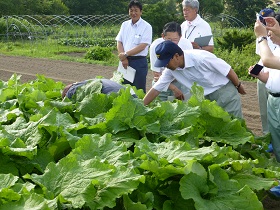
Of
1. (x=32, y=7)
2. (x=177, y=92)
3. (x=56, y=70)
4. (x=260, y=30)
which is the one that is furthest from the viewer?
(x=32, y=7)

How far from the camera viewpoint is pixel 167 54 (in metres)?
4.70

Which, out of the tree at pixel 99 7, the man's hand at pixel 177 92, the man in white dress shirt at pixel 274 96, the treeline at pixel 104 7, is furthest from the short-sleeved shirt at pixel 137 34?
the tree at pixel 99 7

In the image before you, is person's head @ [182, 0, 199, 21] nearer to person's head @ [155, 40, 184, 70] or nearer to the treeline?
person's head @ [155, 40, 184, 70]

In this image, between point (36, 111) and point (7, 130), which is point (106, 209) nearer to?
point (7, 130)

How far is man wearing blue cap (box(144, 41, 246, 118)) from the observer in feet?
15.6

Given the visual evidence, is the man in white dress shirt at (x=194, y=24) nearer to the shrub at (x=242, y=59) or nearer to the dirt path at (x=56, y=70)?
the dirt path at (x=56, y=70)

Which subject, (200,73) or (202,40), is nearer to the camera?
(200,73)

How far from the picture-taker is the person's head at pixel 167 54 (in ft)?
15.3

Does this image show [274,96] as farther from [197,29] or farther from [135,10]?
[135,10]

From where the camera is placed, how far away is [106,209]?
2.73 meters

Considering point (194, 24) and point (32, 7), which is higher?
point (194, 24)

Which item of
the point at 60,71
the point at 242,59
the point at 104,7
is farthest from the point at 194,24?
the point at 104,7

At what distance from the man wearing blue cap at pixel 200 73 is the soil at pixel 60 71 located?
13.5 ft

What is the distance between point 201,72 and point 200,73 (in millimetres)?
14
